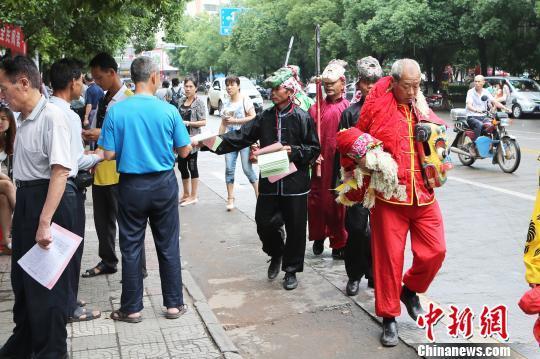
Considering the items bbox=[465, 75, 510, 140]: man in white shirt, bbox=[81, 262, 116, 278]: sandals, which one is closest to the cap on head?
bbox=[81, 262, 116, 278]: sandals

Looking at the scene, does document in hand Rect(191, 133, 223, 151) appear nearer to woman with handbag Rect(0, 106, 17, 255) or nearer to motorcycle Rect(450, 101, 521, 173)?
woman with handbag Rect(0, 106, 17, 255)

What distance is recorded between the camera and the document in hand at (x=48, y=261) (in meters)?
3.73

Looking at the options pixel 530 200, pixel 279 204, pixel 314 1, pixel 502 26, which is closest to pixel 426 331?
pixel 279 204

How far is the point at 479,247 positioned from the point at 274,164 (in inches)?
108

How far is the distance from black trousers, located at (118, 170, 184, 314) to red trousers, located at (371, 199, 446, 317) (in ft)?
4.86

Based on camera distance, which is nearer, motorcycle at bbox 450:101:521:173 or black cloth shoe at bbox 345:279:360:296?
black cloth shoe at bbox 345:279:360:296

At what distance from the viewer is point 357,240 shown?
5.28 metres

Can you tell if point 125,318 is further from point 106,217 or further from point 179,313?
point 106,217

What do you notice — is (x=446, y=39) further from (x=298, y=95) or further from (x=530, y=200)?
(x=298, y=95)

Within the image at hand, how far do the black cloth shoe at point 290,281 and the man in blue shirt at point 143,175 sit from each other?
117 centimetres

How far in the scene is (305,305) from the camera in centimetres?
533

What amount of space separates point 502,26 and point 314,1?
16.9m

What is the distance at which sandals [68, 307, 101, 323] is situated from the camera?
480 cm

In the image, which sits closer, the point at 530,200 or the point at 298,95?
the point at 298,95
